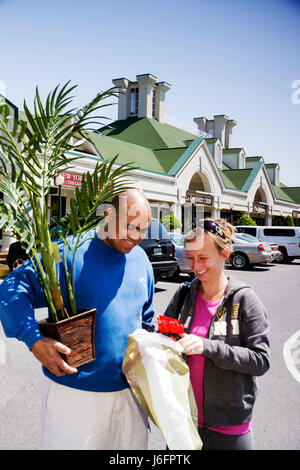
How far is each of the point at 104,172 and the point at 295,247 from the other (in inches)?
785

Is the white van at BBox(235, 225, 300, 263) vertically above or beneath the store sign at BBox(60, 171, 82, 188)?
beneath

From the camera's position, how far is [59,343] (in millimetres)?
1780

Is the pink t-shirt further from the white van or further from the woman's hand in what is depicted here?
the white van

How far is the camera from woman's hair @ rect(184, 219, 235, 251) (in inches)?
86.4

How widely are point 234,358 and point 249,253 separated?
15514 millimetres

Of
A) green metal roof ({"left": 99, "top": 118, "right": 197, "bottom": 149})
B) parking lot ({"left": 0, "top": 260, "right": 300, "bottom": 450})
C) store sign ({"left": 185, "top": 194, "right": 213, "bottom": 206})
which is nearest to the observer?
parking lot ({"left": 0, "top": 260, "right": 300, "bottom": 450})

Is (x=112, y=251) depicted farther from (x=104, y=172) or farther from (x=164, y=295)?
(x=164, y=295)

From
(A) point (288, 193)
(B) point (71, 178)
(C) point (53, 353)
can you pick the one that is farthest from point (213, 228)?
(A) point (288, 193)

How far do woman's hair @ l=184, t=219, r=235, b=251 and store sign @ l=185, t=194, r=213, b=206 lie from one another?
26203 millimetres

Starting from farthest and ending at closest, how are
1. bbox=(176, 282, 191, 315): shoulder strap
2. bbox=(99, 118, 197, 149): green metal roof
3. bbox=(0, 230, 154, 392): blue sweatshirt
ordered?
1. bbox=(99, 118, 197, 149): green metal roof
2. bbox=(176, 282, 191, 315): shoulder strap
3. bbox=(0, 230, 154, 392): blue sweatshirt

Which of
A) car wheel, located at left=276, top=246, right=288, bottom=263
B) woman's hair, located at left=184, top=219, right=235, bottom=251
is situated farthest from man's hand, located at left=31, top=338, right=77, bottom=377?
car wheel, located at left=276, top=246, right=288, bottom=263

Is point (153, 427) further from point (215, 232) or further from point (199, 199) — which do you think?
point (199, 199)

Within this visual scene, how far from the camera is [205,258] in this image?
218 centimetres
